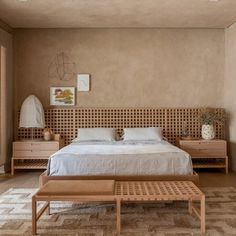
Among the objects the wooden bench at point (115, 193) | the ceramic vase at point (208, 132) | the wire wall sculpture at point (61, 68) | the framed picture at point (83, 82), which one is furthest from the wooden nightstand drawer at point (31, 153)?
the ceramic vase at point (208, 132)

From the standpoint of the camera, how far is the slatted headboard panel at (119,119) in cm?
660

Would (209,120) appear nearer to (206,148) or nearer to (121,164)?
(206,148)

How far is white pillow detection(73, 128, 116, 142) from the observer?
6.05m

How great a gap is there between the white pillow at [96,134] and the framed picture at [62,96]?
0.70m

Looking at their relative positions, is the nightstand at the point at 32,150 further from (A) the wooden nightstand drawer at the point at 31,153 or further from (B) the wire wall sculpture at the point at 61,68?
(B) the wire wall sculpture at the point at 61,68

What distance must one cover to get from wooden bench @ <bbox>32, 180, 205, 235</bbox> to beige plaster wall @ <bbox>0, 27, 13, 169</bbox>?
9.32 feet

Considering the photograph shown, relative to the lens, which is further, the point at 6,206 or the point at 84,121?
the point at 84,121

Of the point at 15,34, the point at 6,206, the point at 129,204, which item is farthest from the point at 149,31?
the point at 6,206

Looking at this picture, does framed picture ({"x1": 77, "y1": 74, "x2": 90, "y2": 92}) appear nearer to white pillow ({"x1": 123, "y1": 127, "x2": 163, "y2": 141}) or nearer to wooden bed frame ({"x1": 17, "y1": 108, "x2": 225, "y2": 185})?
wooden bed frame ({"x1": 17, "y1": 108, "x2": 225, "y2": 185})

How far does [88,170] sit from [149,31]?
11.5 feet

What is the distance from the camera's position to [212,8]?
17.4ft

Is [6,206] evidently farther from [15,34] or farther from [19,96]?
[15,34]

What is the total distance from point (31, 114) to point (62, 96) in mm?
728

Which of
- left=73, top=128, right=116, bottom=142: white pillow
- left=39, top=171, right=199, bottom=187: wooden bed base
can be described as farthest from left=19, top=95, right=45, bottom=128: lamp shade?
left=39, top=171, right=199, bottom=187: wooden bed base
